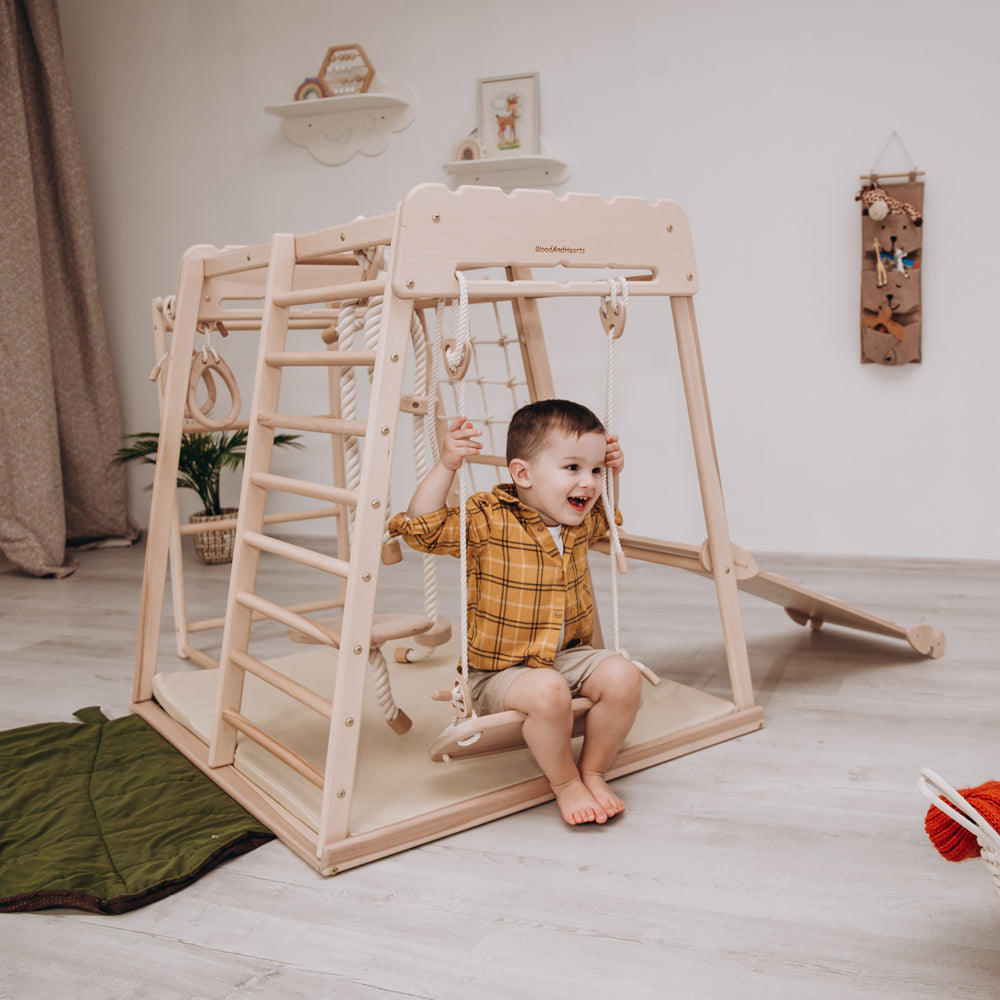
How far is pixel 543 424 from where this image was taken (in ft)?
5.92

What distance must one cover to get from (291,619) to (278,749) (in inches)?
10.3

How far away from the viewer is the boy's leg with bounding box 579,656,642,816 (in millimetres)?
1785

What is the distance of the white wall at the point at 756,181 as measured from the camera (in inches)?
134

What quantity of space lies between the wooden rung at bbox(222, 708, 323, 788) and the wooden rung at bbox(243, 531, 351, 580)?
34 centimetres

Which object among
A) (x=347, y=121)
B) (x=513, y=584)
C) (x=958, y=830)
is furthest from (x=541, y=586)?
(x=347, y=121)

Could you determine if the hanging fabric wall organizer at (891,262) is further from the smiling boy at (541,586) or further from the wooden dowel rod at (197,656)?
the wooden dowel rod at (197,656)

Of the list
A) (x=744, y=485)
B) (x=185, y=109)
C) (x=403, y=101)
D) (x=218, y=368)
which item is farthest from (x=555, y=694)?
(x=185, y=109)

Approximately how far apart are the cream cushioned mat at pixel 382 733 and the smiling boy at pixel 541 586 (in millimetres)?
162

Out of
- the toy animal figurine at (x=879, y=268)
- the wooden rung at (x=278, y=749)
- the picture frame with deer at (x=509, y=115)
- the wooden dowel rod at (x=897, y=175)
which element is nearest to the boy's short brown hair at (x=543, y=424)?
the wooden rung at (x=278, y=749)

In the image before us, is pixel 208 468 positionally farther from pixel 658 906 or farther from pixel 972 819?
pixel 972 819

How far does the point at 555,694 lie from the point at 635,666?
20cm

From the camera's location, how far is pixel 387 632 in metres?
1.77

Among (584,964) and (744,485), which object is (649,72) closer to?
(744,485)

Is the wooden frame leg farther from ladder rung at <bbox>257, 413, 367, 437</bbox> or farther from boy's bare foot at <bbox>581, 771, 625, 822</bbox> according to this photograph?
ladder rung at <bbox>257, 413, 367, 437</bbox>
